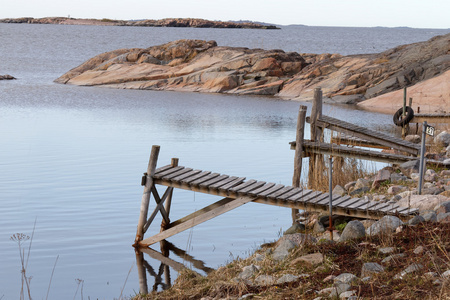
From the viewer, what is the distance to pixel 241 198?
34.1ft

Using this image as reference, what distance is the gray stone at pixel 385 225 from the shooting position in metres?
8.04

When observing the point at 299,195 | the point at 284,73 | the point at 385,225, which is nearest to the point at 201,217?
the point at 299,195

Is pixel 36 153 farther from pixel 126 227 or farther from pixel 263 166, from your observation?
pixel 126 227

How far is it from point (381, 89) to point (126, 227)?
83.8 feet

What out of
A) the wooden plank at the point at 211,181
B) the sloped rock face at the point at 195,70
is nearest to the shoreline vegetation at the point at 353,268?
the wooden plank at the point at 211,181

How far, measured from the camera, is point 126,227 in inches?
477

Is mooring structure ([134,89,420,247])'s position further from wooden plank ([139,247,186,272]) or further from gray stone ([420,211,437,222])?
gray stone ([420,211,437,222])

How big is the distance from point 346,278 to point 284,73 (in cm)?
3662

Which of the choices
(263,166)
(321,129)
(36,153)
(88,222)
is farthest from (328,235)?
(36,153)

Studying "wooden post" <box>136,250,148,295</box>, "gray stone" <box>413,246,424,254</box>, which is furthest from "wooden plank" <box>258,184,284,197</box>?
"gray stone" <box>413,246,424,254</box>

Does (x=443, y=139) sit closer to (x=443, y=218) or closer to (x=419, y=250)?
(x=443, y=218)

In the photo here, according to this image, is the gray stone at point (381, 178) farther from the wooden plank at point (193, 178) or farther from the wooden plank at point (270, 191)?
the wooden plank at point (193, 178)

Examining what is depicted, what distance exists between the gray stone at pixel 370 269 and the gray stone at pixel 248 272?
1432mm

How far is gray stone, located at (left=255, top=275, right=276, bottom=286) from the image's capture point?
276 inches
